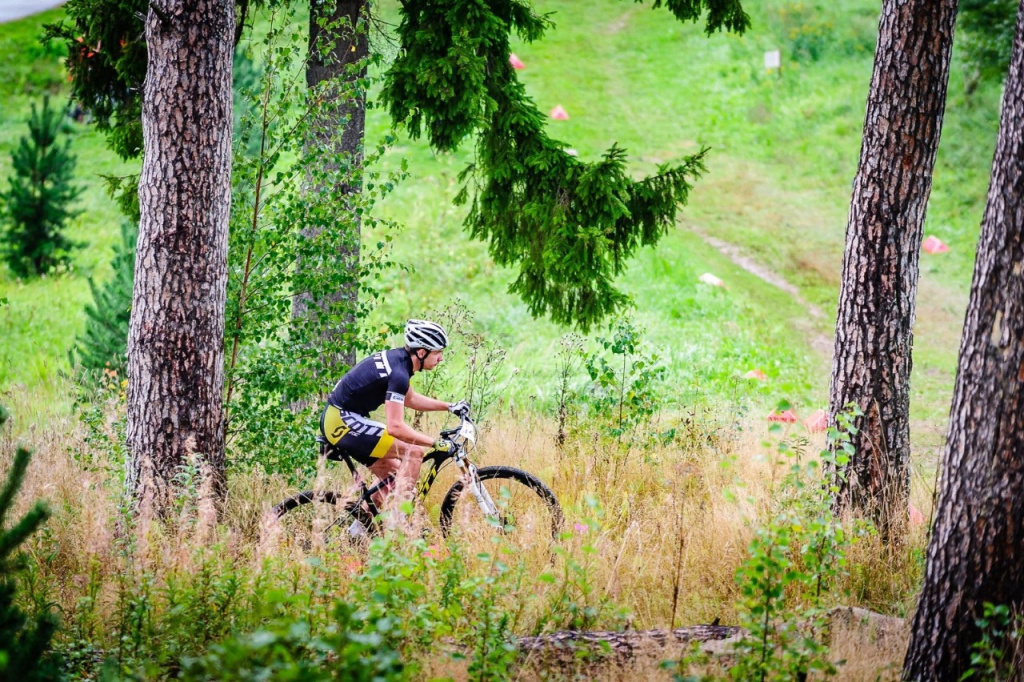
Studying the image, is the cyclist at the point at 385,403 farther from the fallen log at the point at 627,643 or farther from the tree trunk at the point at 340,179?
the fallen log at the point at 627,643

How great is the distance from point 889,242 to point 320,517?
453 centimetres

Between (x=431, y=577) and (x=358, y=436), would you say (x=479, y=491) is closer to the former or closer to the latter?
(x=358, y=436)

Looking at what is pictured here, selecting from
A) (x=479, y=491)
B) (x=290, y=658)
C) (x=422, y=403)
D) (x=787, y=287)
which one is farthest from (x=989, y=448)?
(x=787, y=287)

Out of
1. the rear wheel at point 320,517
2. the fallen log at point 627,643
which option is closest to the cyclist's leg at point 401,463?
the rear wheel at point 320,517

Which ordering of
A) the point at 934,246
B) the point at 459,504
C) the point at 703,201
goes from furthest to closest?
the point at 703,201, the point at 934,246, the point at 459,504

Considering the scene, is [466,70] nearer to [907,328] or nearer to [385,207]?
[907,328]

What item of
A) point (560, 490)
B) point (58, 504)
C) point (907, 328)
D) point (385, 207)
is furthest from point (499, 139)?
point (385, 207)

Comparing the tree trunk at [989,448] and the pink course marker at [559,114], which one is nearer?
the tree trunk at [989,448]

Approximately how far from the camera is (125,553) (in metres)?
4.97

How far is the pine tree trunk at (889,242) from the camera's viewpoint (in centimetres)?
621

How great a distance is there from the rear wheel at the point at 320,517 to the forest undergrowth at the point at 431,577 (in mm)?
125

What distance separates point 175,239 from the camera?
6.52 m

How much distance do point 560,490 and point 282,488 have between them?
2.40 m

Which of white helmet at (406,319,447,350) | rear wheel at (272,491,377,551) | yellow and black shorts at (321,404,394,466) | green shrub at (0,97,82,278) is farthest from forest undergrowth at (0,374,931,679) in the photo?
green shrub at (0,97,82,278)
